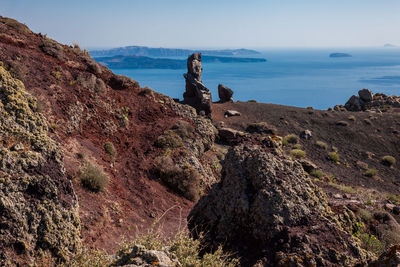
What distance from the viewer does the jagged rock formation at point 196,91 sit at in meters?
34.0

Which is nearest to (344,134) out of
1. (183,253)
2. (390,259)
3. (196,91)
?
(196,91)

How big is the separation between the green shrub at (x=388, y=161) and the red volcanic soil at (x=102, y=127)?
77.9ft

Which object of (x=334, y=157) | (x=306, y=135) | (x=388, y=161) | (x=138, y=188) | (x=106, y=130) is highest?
(x=106, y=130)

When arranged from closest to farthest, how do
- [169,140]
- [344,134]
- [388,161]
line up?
1. [169,140]
2. [388,161]
3. [344,134]

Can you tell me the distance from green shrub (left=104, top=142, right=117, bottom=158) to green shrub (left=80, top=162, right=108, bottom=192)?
2624 mm

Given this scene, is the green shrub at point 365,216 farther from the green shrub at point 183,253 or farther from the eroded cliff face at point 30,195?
the eroded cliff face at point 30,195

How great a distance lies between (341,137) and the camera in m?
33.0

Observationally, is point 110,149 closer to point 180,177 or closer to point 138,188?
point 138,188

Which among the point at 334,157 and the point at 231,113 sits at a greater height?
the point at 231,113

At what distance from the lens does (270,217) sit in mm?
4805

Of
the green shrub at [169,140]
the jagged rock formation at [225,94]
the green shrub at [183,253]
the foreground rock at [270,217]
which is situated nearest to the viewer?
the green shrub at [183,253]

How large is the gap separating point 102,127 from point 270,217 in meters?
9.76

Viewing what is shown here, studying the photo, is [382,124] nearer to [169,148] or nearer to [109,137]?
[169,148]

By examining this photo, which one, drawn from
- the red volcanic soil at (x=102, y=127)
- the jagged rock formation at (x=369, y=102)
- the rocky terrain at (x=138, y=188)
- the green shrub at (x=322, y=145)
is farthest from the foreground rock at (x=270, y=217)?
the jagged rock formation at (x=369, y=102)
